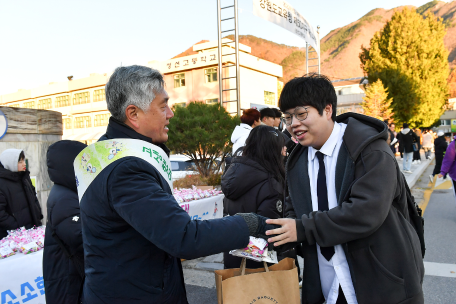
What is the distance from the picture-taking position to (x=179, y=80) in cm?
4050

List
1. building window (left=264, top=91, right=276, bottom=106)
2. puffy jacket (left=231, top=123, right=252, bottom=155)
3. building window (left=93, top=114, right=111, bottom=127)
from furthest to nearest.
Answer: building window (left=93, top=114, right=111, bottom=127) → building window (left=264, top=91, right=276, bottom=106) → puffy jacket (left=231, top=123, right=252, bottom=155)

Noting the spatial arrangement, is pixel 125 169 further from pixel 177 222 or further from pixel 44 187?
pixel 44 187

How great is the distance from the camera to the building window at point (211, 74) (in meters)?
37.8

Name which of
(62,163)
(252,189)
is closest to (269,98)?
(252,189)

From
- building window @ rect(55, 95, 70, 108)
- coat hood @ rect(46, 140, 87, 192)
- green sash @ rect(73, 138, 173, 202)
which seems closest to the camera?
green sash @ rect(73, 138, 173, 202)

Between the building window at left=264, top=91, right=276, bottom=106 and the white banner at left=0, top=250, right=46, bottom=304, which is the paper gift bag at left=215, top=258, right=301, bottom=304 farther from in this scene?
the building window at left=264, top=91, right=276, bottom=106

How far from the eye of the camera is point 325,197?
182 cm

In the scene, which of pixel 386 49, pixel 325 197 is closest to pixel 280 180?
pixel 325 197

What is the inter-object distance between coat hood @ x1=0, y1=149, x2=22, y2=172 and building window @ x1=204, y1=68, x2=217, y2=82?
3460 centimetres

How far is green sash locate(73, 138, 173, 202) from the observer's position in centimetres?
147

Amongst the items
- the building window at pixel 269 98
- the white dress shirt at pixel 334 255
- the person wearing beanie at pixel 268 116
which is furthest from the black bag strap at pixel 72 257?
the building window at pixel 269 98

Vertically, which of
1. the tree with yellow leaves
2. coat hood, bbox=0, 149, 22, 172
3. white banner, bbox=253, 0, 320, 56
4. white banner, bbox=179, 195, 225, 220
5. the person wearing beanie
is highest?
white banner, bbox=253, 0, 320, 56

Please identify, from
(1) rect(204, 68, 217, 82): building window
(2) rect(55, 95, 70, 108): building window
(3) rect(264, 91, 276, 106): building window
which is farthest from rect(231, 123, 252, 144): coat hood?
(2) rect(55, 95, 70, 108): building window

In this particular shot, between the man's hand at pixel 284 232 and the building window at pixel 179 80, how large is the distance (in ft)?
130
